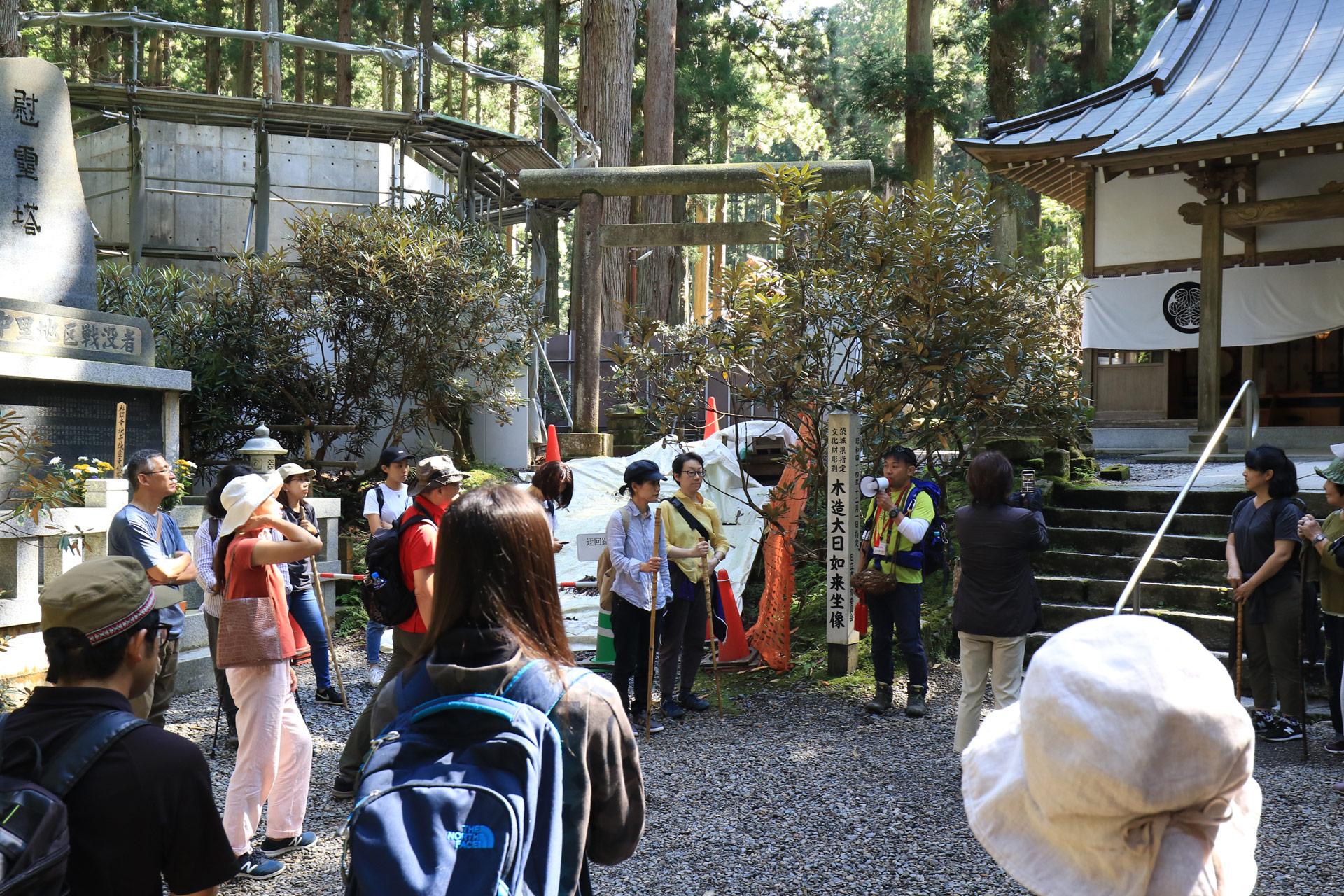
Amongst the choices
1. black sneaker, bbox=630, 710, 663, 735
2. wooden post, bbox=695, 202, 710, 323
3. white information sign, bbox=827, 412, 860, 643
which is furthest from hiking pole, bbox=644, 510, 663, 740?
wooden post, bbox=695, 202, 710, 323

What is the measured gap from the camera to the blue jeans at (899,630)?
252 inches

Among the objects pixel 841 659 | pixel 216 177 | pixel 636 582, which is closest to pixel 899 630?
pixel 841 659

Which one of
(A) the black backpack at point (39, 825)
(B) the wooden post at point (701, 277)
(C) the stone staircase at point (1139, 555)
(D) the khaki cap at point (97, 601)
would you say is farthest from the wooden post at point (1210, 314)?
(B) the wooden post at point (701, 277)

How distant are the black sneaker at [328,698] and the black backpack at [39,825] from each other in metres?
5.13

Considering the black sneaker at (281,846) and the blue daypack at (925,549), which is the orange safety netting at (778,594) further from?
the black sneaker at (281,846)

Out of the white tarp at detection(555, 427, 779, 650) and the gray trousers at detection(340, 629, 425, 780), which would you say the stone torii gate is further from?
the gray trousers at detection(340, 629, 425, 780)

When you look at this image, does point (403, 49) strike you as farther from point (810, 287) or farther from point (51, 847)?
point (51, 847)

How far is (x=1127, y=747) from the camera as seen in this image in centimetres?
130

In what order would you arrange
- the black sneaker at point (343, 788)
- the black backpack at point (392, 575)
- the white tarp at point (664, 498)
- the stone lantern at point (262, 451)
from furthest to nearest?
the white tarp at point (664, 498) < the stone lantern at point (262, 451) < the black sneaker at point (343, 788) < the black backpack at point (392, 575)

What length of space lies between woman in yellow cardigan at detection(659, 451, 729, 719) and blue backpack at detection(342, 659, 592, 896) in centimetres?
475

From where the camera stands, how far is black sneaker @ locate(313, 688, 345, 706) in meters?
6.75

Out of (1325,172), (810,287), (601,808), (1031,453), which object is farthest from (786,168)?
(1325,172)

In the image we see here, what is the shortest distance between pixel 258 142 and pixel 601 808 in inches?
630

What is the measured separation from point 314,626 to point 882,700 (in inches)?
150
